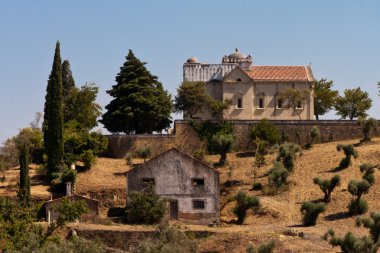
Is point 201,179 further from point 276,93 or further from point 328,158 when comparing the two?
point 276,93

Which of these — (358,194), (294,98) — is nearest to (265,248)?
(358,194)

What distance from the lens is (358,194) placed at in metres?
56.5

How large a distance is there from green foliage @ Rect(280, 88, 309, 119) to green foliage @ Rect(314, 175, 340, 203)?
61.3ft

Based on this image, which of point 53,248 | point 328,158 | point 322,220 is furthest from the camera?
point 328,158

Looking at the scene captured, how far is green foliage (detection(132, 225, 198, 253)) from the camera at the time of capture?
4297cm

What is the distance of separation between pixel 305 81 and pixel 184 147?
12.3 meters

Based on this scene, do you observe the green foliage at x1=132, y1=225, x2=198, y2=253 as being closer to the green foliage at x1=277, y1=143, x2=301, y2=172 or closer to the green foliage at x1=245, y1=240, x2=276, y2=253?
the green foliage at x1=245, y1=240, x2=276, y2=253

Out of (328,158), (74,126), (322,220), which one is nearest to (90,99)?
(74,126)

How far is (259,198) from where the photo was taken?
58.5 m

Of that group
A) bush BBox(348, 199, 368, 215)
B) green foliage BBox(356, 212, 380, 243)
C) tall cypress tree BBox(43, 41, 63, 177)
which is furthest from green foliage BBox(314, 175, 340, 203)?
tall cypress tree BBox(43, 41, 63, 177)

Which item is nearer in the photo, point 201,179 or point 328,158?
point 201,179

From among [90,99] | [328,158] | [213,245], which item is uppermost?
[90,99]

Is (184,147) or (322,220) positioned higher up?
(184,147)

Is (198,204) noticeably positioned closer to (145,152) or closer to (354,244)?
(145,152)
